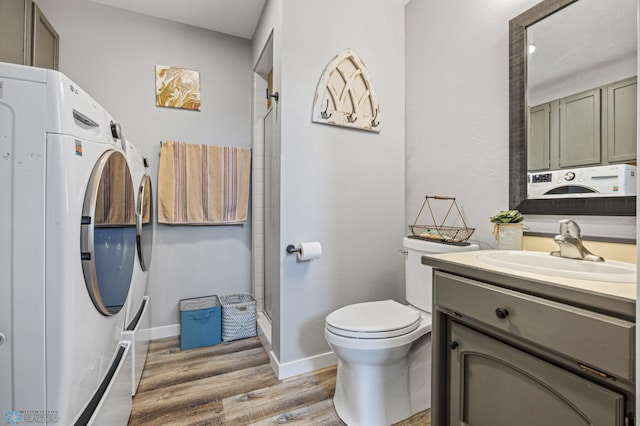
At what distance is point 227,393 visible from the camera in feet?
5.32

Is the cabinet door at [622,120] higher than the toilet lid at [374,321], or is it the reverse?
the cabinet door at [622,120]

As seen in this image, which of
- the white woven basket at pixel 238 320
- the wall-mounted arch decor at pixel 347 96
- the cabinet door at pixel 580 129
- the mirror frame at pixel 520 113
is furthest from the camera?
the white woven basket at pixel 238 320

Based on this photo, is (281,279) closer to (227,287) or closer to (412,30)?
(227,287)

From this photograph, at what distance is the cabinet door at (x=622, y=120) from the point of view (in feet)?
3.25

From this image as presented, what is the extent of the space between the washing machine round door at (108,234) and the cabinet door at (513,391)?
3.92 feet

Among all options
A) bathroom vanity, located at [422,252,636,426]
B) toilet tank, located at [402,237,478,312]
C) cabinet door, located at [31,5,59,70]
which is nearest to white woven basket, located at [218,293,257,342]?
toilet tank, located at [402,237,478,312]

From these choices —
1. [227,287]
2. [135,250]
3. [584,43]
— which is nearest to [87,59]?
[135,250]

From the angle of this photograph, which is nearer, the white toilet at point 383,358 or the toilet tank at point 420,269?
the white toilet at point 383,358

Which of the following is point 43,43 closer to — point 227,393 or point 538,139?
point 227,393

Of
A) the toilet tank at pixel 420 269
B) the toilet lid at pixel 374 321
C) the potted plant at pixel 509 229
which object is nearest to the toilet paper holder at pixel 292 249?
the toilet lid at pixel 374 321

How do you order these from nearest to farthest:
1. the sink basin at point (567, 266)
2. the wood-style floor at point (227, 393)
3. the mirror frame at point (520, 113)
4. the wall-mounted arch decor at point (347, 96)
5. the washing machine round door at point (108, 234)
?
the sink basin at point (567, 266)
the washing machine round door at point (108, 234)
the mirror frame at point (520, 113)
the wood-style floor at point (227, 393)
the wall-mounted arch decor at point (347, 96)

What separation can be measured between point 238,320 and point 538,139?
2.25 metres

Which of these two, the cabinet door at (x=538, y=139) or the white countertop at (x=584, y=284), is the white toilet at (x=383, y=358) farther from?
the white countertop at (x=584, y=284)

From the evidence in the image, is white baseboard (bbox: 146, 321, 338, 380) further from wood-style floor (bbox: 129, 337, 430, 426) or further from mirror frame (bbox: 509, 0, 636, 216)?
mirror frame (bbox: 509, 0, 636, 216)
